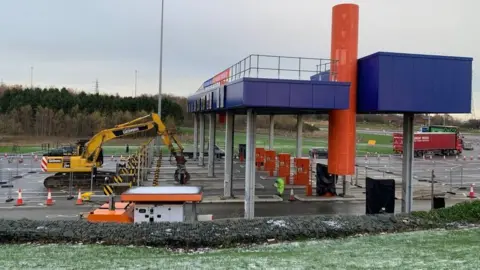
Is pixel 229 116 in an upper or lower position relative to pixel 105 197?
upper

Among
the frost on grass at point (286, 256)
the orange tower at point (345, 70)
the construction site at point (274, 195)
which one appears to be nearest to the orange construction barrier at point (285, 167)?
the construction site at point (274, 195)

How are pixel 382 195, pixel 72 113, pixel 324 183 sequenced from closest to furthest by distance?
pixel 382 195 → pixel 324 183 → pixel 72 113

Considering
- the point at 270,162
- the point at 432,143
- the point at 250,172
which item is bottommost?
the point at 270,162

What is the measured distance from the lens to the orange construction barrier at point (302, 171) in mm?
26942

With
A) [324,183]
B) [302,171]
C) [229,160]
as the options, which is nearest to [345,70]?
[324,183]

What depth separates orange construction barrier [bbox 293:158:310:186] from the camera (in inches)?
1061

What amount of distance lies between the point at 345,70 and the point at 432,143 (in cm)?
4495

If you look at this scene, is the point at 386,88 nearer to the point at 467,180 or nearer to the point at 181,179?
the point at 181,179

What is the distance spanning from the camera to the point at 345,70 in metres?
18.5

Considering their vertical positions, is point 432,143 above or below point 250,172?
above

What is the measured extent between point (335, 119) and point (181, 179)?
11473 millimetres

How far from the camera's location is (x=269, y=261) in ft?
29.6

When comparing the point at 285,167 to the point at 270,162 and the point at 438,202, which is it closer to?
the point at 270,162

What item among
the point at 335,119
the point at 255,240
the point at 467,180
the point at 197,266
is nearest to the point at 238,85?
the point at 335,119
